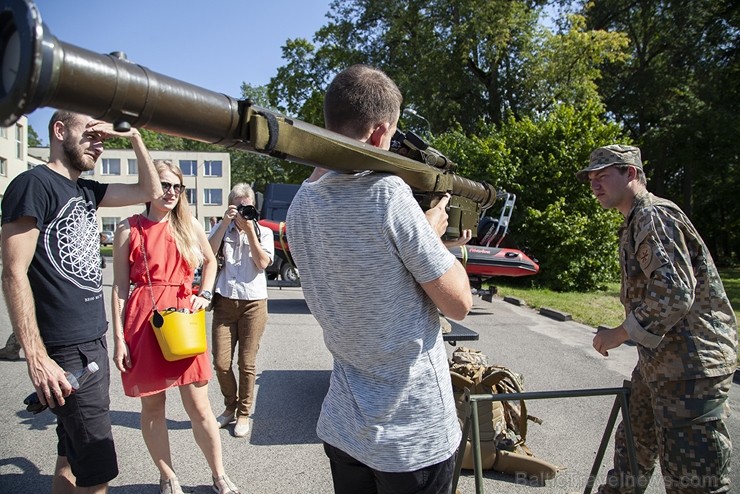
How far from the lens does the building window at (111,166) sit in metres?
50.2

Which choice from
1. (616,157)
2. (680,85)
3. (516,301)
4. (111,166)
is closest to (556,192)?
(516,301)

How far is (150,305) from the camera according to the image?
3.05 meters

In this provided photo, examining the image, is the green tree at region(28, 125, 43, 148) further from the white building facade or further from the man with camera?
the man with camera

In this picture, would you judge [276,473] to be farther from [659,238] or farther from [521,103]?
[521,103]

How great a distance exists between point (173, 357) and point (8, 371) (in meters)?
4.03

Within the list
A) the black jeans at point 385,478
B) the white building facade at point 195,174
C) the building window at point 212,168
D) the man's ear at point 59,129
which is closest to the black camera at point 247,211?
the man's ear at point 59,129

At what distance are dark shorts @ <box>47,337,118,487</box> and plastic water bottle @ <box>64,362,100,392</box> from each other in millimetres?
26

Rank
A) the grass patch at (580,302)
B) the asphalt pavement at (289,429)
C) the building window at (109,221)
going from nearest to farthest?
the asphalt pavement at (289,429) < the grass patch at (580,302) < the building window at (109,221)

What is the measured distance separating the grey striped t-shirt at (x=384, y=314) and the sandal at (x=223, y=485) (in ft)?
6.17

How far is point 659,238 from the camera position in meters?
2.26

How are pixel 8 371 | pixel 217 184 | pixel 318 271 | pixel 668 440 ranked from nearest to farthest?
pixel 318 271, pixel 668 440, pixel 8 371, pixel 217 184

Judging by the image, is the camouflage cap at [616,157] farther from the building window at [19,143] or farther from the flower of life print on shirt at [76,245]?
the building window at [19,143]

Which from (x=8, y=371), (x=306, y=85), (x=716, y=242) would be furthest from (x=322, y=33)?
(x=716, y=242)

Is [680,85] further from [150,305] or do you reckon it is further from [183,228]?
[150,305]
